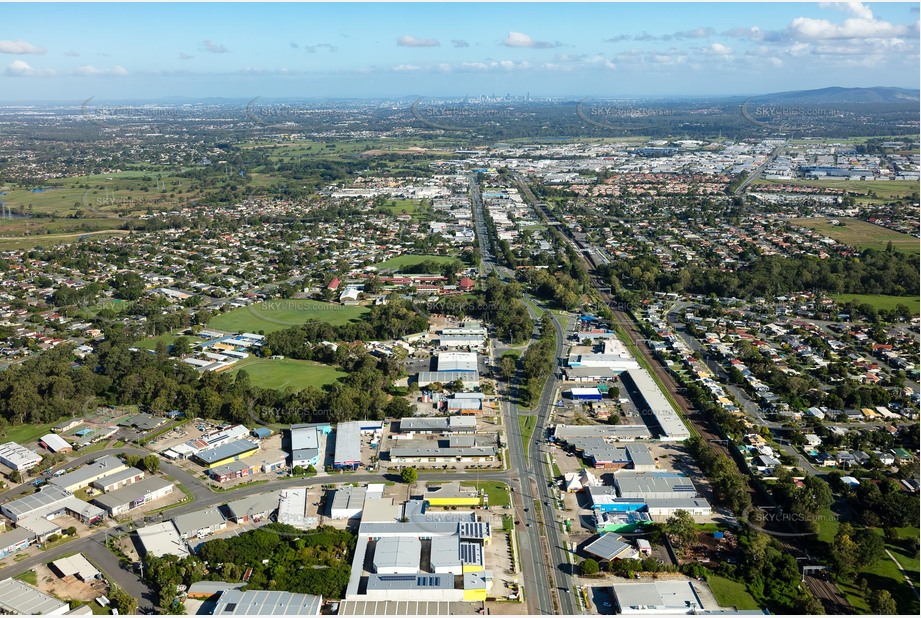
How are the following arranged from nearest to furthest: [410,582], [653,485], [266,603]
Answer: [266,603], [410,582], [653,485]

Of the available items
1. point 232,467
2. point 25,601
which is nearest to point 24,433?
point 232,467

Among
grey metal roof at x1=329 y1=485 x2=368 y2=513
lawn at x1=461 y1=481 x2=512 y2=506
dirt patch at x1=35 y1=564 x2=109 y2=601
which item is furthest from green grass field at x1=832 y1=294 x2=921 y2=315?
dirt patch at x1=35 y1=564 x2=109 y2=601

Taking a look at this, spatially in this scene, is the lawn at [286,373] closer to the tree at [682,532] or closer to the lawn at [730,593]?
the tree at [682,532]

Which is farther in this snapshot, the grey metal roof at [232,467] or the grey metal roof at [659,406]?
the grey metal roof at [659,406]

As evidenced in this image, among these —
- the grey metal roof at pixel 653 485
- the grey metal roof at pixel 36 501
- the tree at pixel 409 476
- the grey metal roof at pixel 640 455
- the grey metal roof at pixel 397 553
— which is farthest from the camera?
the grey metal roof at pixel 640 455

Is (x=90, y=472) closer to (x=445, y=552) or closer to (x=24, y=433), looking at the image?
(x=24, y=433)

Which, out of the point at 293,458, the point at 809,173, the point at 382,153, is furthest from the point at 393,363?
the point at 382,153

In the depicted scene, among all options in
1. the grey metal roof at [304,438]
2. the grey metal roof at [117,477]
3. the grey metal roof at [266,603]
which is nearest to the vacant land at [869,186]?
the grey metal roof at [304,438]
